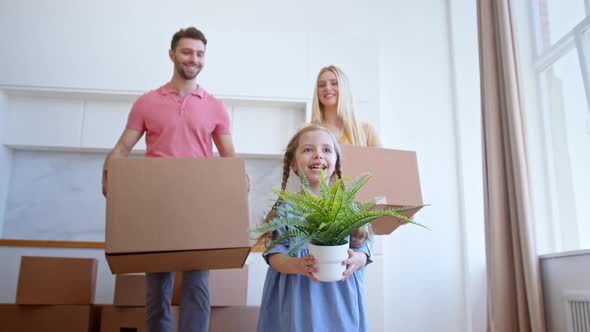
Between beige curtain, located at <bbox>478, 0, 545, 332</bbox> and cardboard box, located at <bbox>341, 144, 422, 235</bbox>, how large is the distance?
2.86 ft

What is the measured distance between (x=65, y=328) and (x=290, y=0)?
2.32 meters

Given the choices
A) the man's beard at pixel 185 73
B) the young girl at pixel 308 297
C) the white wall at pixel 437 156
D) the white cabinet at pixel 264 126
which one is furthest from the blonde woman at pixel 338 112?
the white wall at pixel 437 156

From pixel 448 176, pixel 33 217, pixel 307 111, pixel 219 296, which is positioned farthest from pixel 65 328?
pixel 448 176

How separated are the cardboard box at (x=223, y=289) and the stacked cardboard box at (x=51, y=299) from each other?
39 cm

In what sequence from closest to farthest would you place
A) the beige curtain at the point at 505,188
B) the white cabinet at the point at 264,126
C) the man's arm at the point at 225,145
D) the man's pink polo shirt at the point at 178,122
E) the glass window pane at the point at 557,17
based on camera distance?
the man's pink polo shirt at the point at 178,122 < the man's arm at the point at 225,145 < the beige curtain at the point at 505,188 < the glass window pane at the point at 557,17 < the white cabinet at the point at 264,126

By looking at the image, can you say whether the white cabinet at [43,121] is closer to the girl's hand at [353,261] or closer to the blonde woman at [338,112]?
the blonde woman at [338,112]

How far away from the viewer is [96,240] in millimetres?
3129

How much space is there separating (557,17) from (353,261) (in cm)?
237

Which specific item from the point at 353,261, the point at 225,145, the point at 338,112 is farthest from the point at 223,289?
the point at 353,261

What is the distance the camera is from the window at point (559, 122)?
8.76 feet

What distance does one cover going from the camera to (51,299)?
238 centimetres

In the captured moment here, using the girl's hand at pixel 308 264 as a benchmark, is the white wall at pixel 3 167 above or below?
above

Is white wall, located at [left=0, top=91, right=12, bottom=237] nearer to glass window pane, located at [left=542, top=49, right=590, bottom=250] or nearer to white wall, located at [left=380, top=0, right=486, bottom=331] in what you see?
white wall, located at [left=380, top=0, right=486, bottom=331]

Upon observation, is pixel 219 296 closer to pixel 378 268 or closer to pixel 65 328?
pixel 65 328
